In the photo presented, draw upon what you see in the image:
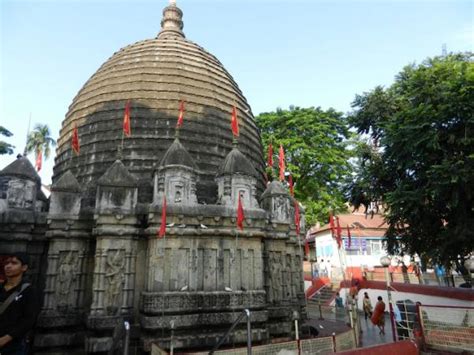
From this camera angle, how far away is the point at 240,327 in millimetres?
7949

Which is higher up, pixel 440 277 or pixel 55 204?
pixel 55 204

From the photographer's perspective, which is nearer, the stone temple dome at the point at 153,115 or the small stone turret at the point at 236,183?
the small stone turret at the point at 236,183

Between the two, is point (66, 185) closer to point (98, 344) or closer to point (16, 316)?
point (98, 344)

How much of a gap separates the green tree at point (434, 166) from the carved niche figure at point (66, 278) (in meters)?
9.45

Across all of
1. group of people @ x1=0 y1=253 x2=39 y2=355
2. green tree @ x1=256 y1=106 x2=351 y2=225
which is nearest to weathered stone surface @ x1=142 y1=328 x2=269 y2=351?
group of people @ x1=0 y1=253 x2=39 y2=355

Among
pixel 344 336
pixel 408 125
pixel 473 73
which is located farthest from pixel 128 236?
pixel 473 73

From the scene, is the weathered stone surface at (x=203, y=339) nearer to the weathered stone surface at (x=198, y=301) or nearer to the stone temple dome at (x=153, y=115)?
the weathered stone surface at (x=198, y=301)

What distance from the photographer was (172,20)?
15.3 m

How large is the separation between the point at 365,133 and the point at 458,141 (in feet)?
18.9

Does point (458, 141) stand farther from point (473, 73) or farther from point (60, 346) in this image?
point (60, 346)

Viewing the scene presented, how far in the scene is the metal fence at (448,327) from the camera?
687 cm

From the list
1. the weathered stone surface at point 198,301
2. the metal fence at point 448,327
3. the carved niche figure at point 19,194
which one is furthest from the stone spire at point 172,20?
the metal fence at point 448,327

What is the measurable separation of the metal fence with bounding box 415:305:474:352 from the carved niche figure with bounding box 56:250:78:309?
7930 mm

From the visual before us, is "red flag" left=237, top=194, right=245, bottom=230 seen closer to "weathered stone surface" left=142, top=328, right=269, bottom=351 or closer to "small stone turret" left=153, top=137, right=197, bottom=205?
"small stone turret" left=153, top=137, right=197, bottom=205
